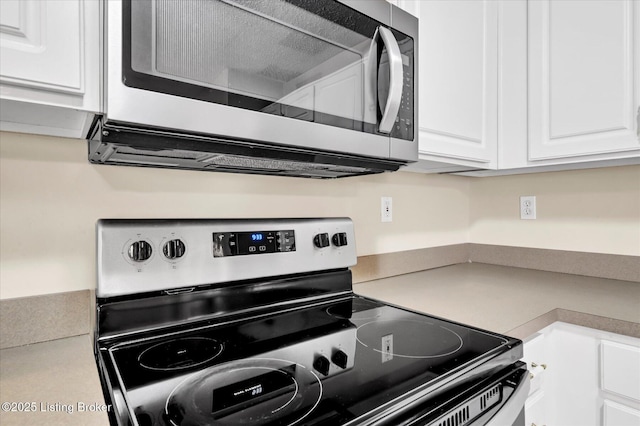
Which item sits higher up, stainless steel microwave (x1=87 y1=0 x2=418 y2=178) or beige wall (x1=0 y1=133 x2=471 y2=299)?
stainless steel microwave (x1=87 y1=0 x2=418 y2=178)

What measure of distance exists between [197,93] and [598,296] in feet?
4.38

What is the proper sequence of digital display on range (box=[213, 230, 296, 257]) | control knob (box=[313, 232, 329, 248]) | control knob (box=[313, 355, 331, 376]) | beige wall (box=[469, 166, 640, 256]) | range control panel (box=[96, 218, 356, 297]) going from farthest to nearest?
beige wall (box=[469, 166, 640, 256]) < control knob (box=[313, 232, 329, 248]) < digital display on range (box=[213, 230, 296, 257]) < range control panel (box=[96, 218, 356, 297]) < control knob (box=[313, 355, 331, 376])

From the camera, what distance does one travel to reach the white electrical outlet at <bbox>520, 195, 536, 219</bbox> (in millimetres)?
1655

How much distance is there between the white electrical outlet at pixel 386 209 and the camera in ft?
4.77

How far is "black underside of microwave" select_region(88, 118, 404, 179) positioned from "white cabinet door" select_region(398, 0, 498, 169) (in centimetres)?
28

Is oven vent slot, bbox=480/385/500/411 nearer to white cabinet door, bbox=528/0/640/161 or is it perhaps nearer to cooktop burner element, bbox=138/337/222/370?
cooktop burner element, bbox=138/337/222/370

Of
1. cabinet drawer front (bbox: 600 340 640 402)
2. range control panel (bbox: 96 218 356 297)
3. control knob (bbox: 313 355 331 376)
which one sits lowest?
cabinet drawer front (bbox: 600 340 640 402)

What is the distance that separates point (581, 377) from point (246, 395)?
0.98m

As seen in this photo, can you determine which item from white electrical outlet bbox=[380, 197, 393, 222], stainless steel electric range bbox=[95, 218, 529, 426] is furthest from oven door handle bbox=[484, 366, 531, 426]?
white electrical outlet bbox=[380, 197, 393, 222]

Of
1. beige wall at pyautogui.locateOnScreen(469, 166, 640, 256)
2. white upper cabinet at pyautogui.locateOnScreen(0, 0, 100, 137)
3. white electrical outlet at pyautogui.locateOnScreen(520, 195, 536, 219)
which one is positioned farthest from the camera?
white electrical outlet at pyautogui.locateOnScreen(520, 195, 536, 219)

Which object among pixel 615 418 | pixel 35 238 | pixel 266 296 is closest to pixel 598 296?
pixel 615 418

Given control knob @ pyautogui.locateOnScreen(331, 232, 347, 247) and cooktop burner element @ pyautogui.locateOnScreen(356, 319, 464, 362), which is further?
control knob @ pyautogui.locateOnScreen(331, 232, 347, 247)

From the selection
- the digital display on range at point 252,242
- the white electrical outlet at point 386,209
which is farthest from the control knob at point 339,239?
the white electrical outlet at point 386,209

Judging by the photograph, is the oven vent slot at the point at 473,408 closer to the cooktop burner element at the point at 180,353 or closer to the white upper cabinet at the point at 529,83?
the cooktop burner element at the point at 180,353
